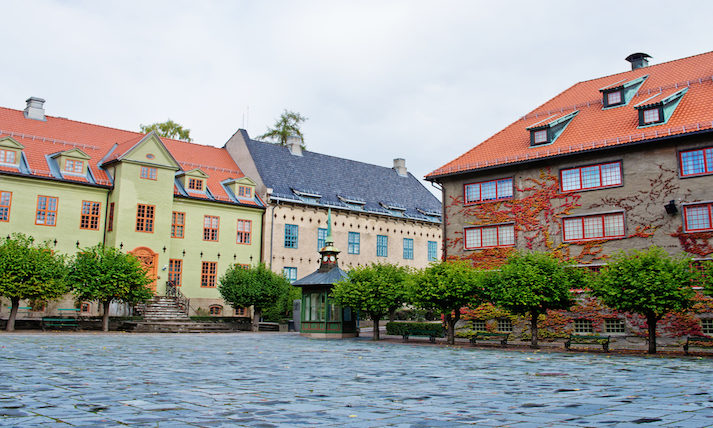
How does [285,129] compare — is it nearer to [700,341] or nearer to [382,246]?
[382,246]

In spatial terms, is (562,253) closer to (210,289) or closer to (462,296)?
(462,296)

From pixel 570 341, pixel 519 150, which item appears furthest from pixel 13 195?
pixel 570 341

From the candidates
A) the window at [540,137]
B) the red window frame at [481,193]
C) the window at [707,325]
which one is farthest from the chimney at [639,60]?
the window at [707,325]

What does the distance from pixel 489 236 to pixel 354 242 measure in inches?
695

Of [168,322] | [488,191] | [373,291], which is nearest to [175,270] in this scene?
[168,322]

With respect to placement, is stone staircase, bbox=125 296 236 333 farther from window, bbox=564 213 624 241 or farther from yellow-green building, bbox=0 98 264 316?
window, bbox=564 213 624 241

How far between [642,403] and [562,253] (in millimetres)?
20990

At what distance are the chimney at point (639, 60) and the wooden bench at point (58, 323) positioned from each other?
33.3 metres

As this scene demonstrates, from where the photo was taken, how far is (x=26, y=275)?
29.2m

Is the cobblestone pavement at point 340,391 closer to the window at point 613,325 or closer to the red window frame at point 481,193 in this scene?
the window at point 613,325

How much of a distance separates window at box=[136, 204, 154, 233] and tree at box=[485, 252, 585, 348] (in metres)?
22.5

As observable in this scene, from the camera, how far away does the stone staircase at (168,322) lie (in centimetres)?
3334

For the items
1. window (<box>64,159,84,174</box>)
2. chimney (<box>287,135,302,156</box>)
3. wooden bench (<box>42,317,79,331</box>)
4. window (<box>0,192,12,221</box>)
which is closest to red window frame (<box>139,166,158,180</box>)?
window (<box>64,159,84,174</box>)

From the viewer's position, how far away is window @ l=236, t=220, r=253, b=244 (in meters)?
43.3
